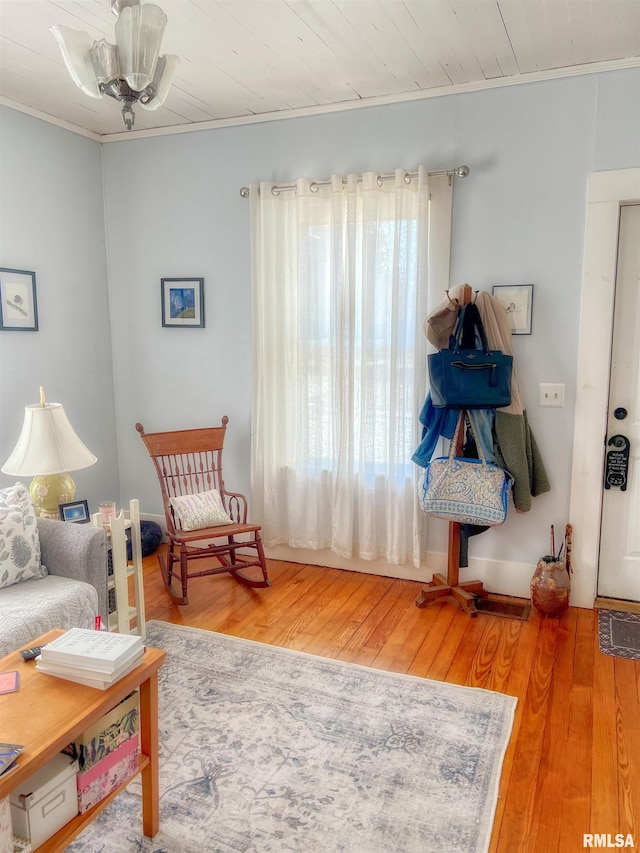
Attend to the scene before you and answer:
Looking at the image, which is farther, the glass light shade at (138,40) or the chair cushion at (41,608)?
the chair cushion at (41,608)

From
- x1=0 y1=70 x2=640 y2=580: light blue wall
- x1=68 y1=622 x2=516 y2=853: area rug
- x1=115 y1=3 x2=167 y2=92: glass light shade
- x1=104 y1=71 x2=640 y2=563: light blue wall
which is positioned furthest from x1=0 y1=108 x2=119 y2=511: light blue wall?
x1=115 y1=3 x2=167 y2=92: glass light shade

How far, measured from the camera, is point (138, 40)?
1.67m

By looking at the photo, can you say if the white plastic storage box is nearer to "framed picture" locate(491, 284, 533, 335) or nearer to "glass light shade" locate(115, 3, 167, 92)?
"glass light shade" locate(115, 3, 167, 92)

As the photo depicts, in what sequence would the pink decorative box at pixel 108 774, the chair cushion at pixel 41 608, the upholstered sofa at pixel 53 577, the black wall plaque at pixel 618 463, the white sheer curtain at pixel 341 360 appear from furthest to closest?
the white sheer curtain at pixel 341 360 → the black wall plaque at pixel 618 463 → the upholstered sofa at pixel 53 577 → the chair cushion at pixel 41 608 → the pink decorative box at pixel 108 774

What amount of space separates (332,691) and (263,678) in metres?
0.30

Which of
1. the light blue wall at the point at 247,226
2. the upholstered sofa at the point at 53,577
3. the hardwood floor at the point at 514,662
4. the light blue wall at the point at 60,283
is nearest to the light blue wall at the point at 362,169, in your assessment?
the light blue wall at the point at 247,226

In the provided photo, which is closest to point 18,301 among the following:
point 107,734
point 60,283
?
point 60,283

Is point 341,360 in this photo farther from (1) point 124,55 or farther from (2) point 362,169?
(1) point 124,55

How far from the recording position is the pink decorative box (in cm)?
156

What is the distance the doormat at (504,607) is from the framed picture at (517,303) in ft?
4.67

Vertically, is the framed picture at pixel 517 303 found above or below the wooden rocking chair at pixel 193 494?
above

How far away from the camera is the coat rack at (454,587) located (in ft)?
→ 10.2

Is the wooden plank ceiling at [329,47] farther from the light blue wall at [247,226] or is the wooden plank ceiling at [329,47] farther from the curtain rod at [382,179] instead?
the curtain rod at [382,179]

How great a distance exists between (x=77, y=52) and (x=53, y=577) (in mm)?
1907
